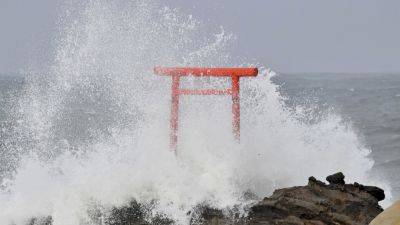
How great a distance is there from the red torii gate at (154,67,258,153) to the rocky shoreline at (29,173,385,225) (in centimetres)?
170

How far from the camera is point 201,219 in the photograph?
A: 23.7ft

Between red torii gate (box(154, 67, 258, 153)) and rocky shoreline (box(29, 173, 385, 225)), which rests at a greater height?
red torii gate (box(154, 67, 258, 153))

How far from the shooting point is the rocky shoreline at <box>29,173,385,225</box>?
6.50 meters

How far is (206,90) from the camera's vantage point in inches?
351

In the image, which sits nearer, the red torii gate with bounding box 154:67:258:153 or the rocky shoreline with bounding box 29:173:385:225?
the rocky shoreline with bounding box 29:173:385:225

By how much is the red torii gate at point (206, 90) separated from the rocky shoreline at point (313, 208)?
5.57 feet

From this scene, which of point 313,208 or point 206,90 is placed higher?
point 206,90

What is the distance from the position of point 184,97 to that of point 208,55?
991 millimetres

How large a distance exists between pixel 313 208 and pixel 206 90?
9.72 feet

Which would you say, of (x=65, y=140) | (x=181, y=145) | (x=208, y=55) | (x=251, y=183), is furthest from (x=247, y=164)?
(x=65, y=140)

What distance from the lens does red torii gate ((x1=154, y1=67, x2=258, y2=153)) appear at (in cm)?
850

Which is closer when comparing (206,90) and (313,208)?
(313,208)

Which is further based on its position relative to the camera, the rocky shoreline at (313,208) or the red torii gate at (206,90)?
the red torii gate at (206,90)

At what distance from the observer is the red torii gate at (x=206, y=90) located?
27.9 ft
